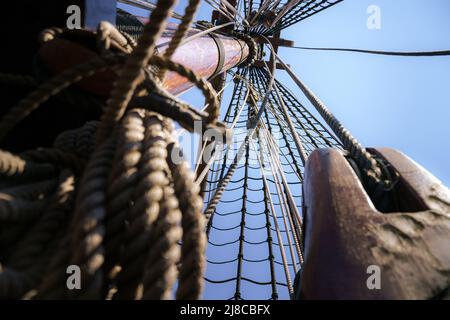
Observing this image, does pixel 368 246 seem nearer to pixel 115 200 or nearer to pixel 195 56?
pixel 115 200

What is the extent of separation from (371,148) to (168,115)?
54 cm

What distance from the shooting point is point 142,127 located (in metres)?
0.54

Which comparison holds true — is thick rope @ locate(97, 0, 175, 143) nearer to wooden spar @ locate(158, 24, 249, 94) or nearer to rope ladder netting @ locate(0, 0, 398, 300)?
rope ladder netting @ locate(0, 0, 398, 300)

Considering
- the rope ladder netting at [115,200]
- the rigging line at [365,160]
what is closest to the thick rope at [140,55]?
the rope ladder netting at [115,200]

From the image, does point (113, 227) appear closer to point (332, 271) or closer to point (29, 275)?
point (29, 275)

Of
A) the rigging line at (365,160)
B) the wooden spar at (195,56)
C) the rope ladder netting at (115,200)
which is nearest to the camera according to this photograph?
the rope ladder netting at (115,200)

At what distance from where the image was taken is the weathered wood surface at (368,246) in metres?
0.43

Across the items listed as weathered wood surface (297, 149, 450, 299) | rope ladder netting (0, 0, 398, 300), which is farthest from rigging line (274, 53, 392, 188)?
rope ladder netting (0, 0, 398, 300)

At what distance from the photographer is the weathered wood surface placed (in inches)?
16.9

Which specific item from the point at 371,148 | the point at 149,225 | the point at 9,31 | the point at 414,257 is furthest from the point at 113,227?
the point at 9,31

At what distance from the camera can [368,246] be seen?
0.46 m

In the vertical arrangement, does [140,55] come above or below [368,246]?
above

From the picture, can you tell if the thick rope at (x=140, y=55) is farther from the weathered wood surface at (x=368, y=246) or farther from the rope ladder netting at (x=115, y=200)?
the weathered wood surface at (x=368, y=246)

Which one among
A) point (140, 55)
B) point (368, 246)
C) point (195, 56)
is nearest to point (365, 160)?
point (368, 246)
